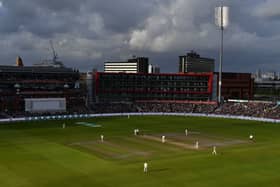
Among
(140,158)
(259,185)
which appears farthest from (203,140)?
(259,185)

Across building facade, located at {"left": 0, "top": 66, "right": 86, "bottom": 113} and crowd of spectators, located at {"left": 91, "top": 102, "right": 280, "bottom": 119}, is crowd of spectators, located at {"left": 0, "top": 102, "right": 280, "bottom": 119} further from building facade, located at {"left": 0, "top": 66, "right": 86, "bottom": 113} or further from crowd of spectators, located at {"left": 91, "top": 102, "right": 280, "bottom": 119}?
building facade, located at {"left": 0, "top": 66, "right": 86, "bottom": 113}

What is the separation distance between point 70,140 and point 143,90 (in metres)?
71.3

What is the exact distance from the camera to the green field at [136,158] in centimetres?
3528

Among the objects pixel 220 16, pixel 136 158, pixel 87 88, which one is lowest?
pixel 136 158

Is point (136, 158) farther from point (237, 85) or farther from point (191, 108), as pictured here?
point (237, 85)

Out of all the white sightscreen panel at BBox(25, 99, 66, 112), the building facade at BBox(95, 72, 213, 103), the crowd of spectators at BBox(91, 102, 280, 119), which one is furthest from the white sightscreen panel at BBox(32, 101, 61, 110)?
the building facade at BBox(95, 72, 213, 103)

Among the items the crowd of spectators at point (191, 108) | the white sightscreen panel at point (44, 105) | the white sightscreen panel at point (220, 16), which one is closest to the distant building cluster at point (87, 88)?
the white sightscreen panel at point (44, 105)

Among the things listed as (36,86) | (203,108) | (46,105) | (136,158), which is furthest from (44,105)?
(136,158)

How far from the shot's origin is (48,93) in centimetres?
11412

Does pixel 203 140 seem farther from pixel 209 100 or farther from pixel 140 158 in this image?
pixel 209 100

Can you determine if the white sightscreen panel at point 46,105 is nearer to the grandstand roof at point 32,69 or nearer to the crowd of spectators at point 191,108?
Result: the crowd of spectators at point 191,108

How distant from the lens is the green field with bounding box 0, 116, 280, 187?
116ft

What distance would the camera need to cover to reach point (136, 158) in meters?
45.3

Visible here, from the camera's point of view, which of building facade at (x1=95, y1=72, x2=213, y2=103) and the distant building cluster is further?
building facade at (x1=95, y1=72, x2=213, y2=103)
